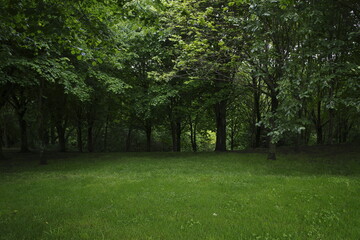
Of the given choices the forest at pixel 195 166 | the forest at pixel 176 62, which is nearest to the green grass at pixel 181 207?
the forest at pixel 195 166

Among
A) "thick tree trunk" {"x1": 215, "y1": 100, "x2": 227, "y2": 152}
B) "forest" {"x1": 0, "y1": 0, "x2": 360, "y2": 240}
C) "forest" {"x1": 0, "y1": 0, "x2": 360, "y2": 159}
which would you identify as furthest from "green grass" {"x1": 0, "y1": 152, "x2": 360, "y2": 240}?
"thick tree trunk" {"x1": 215, "y1": 100, "x2": 227, "y2": 152}

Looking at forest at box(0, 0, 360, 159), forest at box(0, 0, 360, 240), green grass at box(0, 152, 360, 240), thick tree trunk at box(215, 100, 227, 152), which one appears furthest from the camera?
thick tree trunk at box(215, 100, 227, 152)

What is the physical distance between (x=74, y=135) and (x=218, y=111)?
26607 mm

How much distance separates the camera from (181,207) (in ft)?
24.8

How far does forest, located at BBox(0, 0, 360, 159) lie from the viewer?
7738mm

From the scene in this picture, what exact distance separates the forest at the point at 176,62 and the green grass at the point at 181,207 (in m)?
3.56

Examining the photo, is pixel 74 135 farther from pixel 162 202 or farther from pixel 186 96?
pixel 162 202

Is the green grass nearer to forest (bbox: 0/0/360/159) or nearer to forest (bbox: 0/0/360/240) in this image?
forest (bbox: 0/0/360/240)

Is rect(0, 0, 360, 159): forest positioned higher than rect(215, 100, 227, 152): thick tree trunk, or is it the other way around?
rect(0, 0, 360, 159): forest

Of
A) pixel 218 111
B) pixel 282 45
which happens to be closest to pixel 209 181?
pixel 282 45

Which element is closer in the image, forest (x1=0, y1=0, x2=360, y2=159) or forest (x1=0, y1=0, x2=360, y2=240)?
forest (x1=0, y1=0, x2=360, y2=240)

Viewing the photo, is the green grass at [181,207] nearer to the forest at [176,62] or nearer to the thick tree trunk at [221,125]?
the forest at [176,62]

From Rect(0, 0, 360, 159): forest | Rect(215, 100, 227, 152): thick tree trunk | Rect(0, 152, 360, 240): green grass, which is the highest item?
Rect(0, 0, 360, 159): forest

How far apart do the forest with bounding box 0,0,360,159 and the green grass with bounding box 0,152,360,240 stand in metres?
3.56
